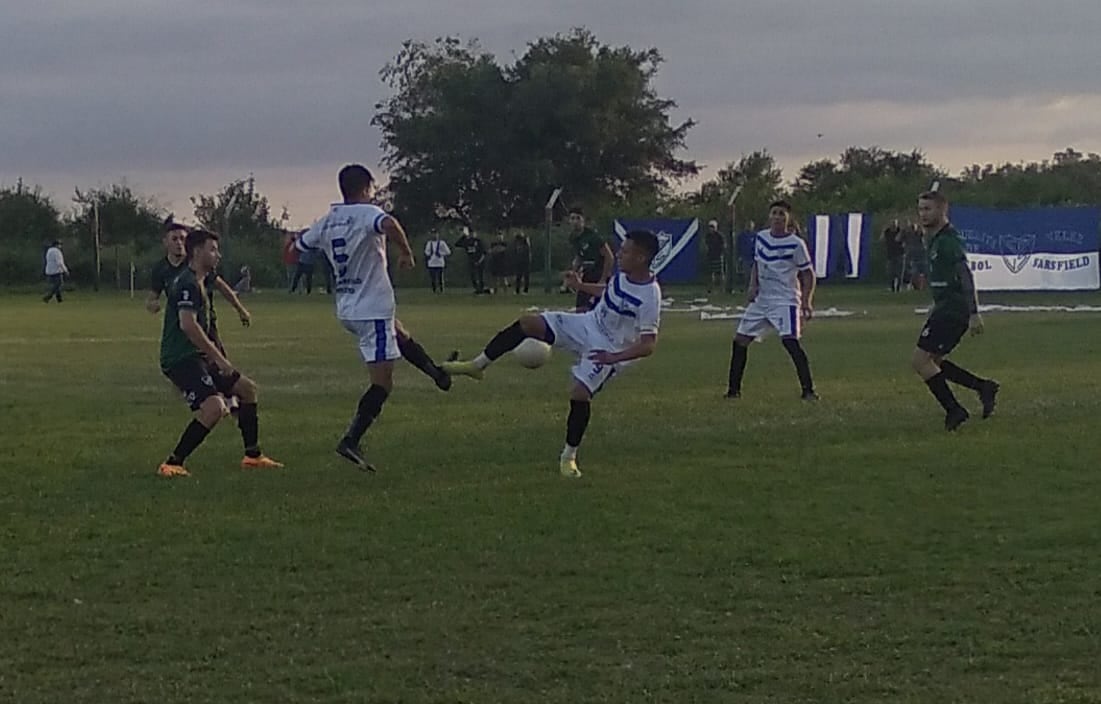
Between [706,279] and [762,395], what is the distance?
29037 mm

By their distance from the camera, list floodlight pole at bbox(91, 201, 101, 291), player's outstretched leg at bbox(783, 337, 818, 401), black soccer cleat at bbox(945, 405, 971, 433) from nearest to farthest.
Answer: black soccer cleat at bbox(945, 405, 971, 433)
player's outstretched leg at bbox(783, 337, 818, 401)
floodlight pole at bbox(91, 201, 101, 291)

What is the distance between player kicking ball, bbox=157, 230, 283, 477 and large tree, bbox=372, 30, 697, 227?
185 ft

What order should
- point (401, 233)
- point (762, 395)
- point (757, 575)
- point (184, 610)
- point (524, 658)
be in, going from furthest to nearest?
point (762, 395) → point (401, 233) → point (757, 575) → point (184, 610) → point (524, 658)

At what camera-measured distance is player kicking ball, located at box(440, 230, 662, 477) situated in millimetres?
10109

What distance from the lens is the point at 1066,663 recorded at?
580 cm

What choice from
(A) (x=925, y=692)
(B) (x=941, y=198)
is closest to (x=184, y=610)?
(A) (x=925, y=692)

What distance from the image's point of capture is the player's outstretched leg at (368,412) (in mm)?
10367

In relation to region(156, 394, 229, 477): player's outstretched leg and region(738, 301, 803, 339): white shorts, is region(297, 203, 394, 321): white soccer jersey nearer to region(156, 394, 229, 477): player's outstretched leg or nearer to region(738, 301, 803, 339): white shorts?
region(156, 394, 229, 477): player's outstretched leg

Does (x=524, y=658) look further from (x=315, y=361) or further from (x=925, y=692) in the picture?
(x=315, y=361)

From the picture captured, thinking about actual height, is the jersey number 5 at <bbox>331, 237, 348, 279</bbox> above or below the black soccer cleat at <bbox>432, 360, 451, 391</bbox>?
above

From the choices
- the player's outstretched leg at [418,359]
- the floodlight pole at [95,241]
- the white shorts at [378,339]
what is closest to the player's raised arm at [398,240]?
the white shorts at [378,339]

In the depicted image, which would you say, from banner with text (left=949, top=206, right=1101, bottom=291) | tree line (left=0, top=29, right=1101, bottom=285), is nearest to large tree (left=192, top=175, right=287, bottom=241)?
tree line (left=0, top=29, right=1101, bottom=285)

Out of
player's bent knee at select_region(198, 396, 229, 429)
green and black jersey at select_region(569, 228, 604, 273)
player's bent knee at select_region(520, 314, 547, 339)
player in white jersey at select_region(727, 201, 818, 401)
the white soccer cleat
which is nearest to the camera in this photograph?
the white soccer cleat

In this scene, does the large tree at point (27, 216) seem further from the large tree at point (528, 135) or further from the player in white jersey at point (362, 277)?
the player in white jersey at point (362, 277)
